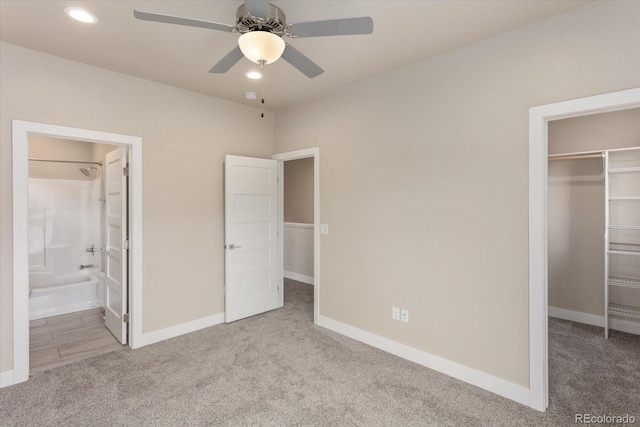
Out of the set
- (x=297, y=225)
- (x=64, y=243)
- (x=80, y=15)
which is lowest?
(x=64, y=243)

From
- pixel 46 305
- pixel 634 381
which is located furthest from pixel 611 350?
pixel 46 305

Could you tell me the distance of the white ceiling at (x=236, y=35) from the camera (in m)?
2.00

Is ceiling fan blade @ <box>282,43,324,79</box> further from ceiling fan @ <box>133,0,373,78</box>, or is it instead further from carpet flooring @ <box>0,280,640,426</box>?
carpet flooring @ <box>0,280,640,426</box>

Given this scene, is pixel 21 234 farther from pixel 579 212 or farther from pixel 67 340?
pixel 579 212

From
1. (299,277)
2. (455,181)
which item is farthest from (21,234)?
(299,277)

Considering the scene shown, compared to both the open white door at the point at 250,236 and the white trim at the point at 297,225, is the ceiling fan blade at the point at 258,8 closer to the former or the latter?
the open white door at the point at 250,236

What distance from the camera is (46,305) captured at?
13.4 ft

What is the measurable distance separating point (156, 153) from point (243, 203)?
1.11 metres

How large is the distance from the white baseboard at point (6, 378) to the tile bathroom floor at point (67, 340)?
0.64ft

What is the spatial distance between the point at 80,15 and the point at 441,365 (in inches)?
149

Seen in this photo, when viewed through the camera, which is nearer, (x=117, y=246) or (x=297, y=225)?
(x=117, y=246)

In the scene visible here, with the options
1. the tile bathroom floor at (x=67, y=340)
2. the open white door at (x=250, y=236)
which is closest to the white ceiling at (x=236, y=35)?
the open white door at (x=250, y=236)

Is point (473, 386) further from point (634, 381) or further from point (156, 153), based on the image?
point (156, 153)

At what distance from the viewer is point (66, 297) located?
4.21m
